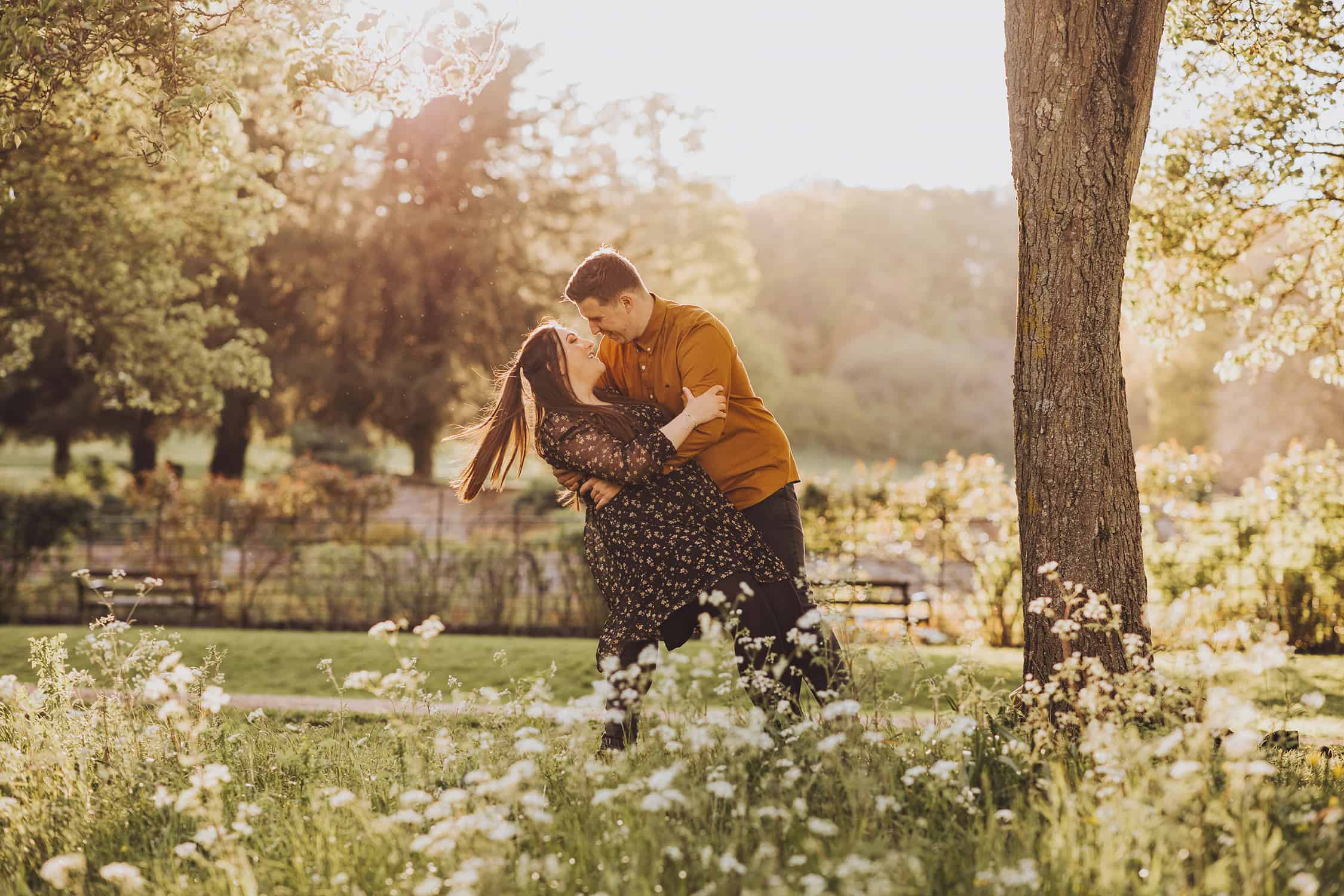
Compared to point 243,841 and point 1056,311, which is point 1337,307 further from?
point 243,841

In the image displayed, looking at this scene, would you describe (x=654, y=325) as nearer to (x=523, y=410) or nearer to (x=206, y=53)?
(x=523, y=410)

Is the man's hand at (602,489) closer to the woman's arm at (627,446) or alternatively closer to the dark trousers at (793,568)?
the woman's arm at (627,446)

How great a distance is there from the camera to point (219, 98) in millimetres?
5461

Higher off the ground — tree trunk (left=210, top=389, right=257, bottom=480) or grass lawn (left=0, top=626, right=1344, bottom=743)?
tree trunk (left=210, top=389, right=257, bottom=480)

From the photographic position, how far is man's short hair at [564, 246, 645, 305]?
4.32 m

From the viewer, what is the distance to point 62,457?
28.2m

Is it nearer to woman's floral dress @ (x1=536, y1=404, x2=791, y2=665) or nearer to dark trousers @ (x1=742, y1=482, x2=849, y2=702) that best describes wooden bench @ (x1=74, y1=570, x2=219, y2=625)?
woman's floral dress @ (x1=536, y1=404, x2=791, y2=665)

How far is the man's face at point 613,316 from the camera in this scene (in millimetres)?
4363

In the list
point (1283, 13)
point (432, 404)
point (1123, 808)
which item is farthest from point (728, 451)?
point (432, 404)

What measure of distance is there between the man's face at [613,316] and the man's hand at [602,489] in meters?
0.63

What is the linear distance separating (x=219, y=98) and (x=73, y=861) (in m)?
3.94

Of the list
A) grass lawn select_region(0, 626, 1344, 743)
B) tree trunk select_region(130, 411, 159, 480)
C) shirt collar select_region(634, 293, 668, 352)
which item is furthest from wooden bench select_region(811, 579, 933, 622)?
tree trunk select_region(130, 411, 159, 480)

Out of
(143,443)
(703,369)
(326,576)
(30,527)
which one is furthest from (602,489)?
(143,443)

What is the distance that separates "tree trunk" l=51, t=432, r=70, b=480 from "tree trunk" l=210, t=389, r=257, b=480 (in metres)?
3.75
